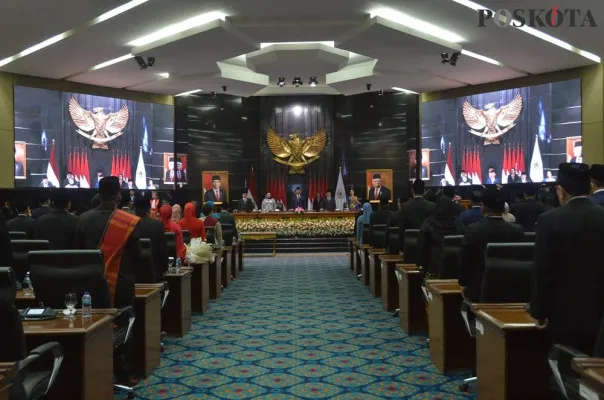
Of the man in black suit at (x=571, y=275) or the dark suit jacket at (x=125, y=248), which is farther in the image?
the dark suit jacket at (x=125, y=248)

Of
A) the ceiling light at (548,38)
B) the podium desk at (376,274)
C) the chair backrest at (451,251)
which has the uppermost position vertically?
the ceiling light at (548,38)

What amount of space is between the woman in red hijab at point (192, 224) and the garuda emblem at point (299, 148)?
1277 centimetres

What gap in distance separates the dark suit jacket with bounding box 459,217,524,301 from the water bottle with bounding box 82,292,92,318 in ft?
7.76

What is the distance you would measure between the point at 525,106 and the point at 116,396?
1471 cm

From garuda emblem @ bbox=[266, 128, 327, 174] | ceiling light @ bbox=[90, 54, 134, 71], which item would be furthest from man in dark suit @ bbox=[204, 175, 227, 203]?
ceiling light @ bbox=[90, 54, 134, 71]

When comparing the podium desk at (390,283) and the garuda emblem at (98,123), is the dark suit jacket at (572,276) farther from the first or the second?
the garuda emblem at (98,123)

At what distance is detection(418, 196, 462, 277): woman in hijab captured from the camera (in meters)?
5.65

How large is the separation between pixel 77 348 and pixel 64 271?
571 mm

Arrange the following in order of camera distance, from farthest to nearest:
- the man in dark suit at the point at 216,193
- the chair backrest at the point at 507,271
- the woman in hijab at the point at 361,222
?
the man in dark suit at the point at 216,193 < the woman in hijab at the point at 361,222 < the chair backrest at the point at 507,271

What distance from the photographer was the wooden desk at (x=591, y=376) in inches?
75.5

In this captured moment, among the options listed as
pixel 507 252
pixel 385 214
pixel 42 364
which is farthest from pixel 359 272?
pixel 42 364

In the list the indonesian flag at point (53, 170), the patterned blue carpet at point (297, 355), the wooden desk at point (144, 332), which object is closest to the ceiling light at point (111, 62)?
the indonesian flag at point (53, 170)

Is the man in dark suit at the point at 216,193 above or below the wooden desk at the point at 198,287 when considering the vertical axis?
above

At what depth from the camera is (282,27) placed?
13039 mm
